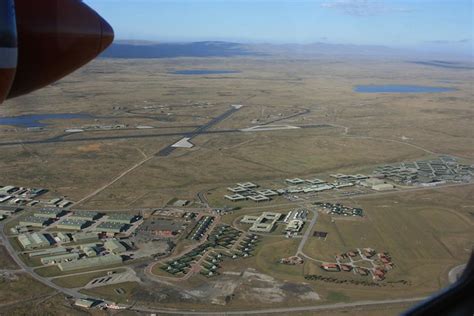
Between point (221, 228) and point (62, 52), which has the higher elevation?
point (62, 52)

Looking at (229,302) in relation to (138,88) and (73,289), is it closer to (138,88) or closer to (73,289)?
(73,289)

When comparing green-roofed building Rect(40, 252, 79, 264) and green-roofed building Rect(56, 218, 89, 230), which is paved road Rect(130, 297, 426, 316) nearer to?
green-roofed building Rect(40, 252, 79, 264)

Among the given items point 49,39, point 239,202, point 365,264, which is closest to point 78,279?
point 365,264

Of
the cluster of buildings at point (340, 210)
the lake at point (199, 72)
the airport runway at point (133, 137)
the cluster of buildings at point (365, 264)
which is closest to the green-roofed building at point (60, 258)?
the cluster of buildings at point (365, 264)

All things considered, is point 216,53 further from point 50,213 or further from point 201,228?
point 201,228

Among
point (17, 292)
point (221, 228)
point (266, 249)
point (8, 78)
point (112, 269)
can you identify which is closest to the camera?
point (8, 78)

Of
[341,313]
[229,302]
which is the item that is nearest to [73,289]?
[229,302]

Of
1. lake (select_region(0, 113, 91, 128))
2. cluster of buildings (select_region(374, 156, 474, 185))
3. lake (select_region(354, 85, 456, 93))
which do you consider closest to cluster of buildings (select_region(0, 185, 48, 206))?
cluster of buildings (select_region(374, 156, 474, 185))
